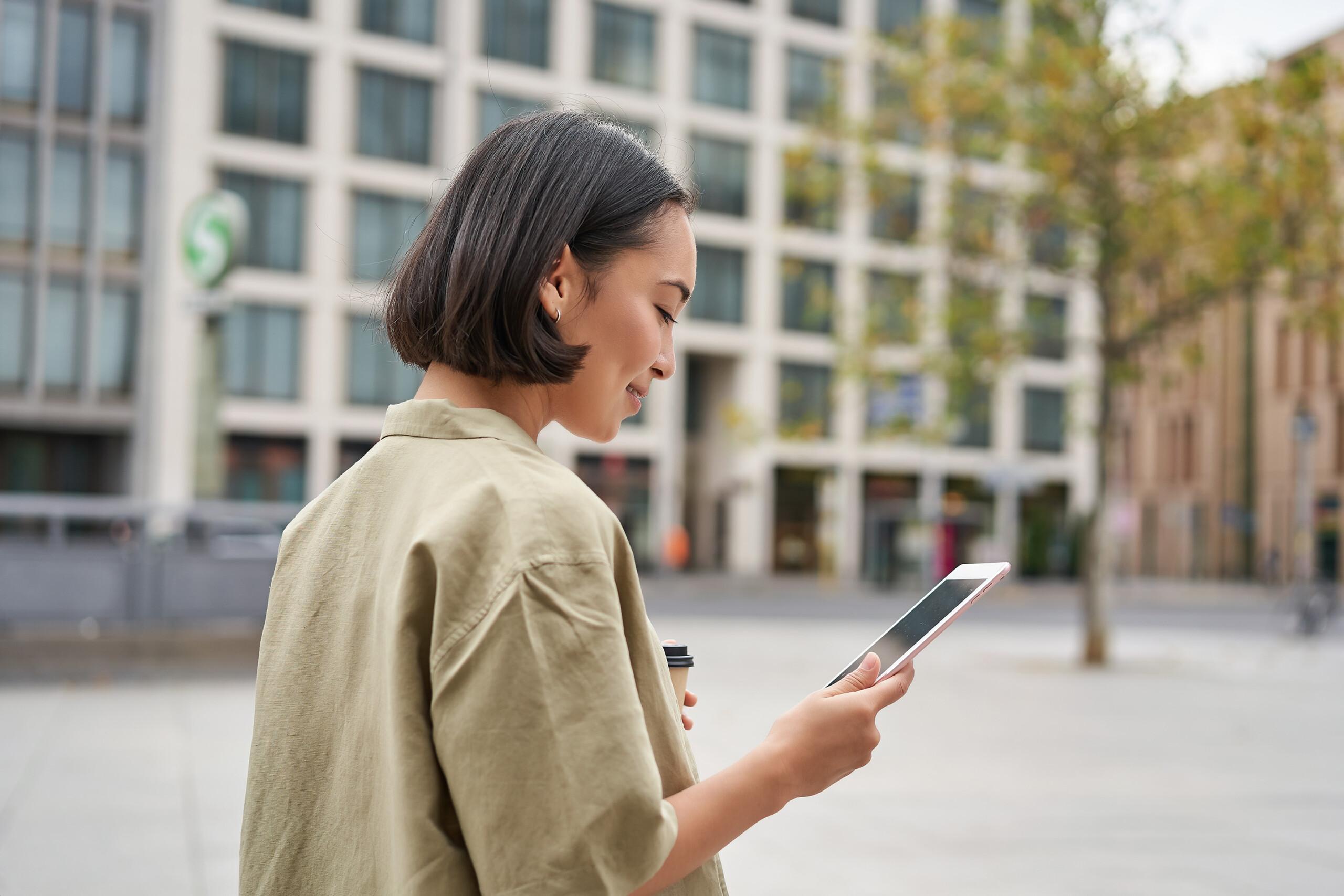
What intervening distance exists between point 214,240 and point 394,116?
2444 cm

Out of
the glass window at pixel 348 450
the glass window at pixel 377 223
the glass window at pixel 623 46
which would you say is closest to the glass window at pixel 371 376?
the glass window at pixel 348 450

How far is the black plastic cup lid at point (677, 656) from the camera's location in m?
1.42

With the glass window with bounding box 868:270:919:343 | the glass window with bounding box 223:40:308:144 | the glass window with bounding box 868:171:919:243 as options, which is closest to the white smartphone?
the glass window with bounding box 868:171:919:243

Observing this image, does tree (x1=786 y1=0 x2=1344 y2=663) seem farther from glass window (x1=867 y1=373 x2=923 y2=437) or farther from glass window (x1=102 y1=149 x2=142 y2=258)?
glass window (x1=102 y1=149 x2=142 y2=258)

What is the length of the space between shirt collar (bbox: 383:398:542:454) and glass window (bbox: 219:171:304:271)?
35.9 meters

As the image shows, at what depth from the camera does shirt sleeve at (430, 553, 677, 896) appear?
109 centimetres

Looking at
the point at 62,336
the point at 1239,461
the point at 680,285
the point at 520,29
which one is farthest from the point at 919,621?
the point at 1239,461

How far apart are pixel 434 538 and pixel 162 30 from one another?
37128 mm

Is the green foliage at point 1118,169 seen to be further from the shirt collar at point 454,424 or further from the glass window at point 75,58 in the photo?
the glass window at point 75,58

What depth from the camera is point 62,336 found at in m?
33.8

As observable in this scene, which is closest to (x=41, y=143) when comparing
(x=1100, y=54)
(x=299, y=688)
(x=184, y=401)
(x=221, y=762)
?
(x=184, y=401)

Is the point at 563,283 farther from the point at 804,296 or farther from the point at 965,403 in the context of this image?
the point at 804,296

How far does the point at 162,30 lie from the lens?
3441cm

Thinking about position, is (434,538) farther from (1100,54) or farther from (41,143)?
(41,143)
